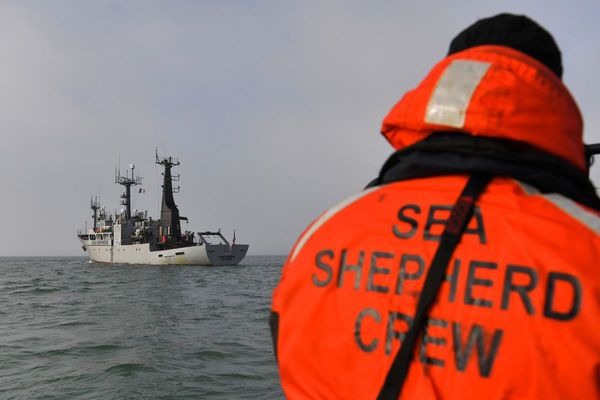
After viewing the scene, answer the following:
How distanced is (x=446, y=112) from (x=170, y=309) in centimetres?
1588

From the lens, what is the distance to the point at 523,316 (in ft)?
3.20

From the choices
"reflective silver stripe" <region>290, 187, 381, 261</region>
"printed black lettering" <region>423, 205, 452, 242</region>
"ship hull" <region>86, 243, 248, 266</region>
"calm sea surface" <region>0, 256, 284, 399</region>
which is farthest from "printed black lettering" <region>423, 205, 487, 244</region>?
"ship hull" <region>86, 243, 248, 266</region>

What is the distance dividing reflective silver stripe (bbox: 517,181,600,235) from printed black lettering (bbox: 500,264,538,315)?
17cm

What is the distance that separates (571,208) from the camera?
1.04 meters

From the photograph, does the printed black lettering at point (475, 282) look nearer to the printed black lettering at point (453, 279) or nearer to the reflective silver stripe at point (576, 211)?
the printed black lettering at point (453, 279)

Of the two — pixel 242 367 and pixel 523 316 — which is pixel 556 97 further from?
pixel 242 367

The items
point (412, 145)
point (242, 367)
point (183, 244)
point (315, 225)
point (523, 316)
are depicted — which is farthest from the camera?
point (183, 244)

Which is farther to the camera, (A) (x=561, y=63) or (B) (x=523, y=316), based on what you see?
(A) (x=561, y=63)

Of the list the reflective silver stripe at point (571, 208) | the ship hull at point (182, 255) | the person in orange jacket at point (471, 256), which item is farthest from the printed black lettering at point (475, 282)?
the ship hull at point (182, 255)

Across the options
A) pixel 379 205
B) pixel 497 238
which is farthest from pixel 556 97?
pixel 379 205

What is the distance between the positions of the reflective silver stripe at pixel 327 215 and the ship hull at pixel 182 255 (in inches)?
1798

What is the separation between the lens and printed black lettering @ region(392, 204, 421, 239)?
1153 mm

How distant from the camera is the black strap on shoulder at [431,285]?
3.52 feet

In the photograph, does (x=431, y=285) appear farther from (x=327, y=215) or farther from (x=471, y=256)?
Result: (x=327, y=215)
